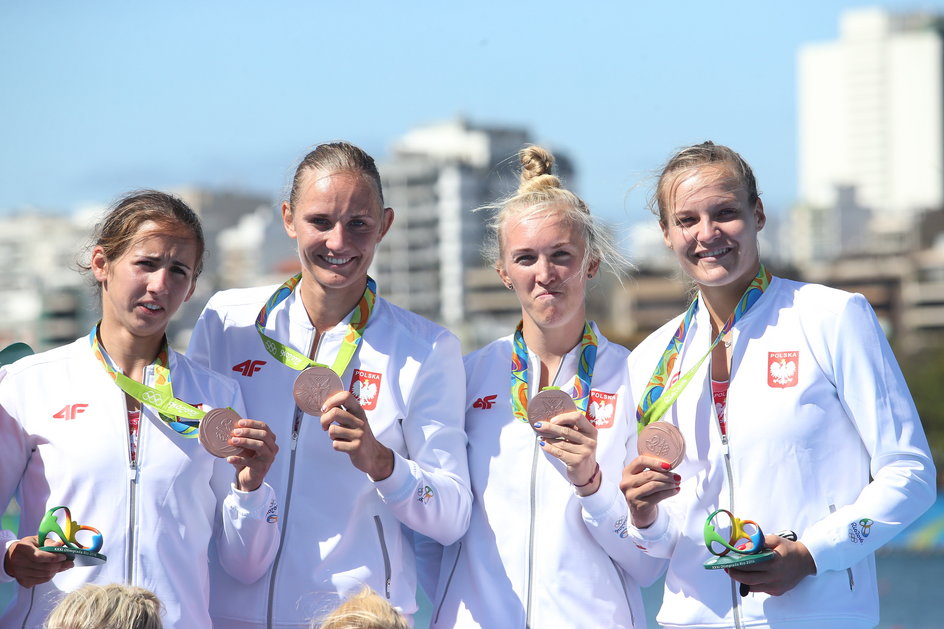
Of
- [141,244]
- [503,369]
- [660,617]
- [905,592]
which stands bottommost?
[905,592]

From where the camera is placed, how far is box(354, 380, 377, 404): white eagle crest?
16.2 ft

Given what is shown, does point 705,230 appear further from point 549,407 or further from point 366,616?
point 366,616

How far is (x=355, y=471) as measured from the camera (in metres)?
4.89

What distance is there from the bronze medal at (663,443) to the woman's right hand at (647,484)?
44 mm

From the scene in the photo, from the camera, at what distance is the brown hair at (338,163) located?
4.99m

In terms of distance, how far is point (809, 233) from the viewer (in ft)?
516

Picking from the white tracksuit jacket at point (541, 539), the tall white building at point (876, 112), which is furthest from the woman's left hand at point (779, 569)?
the tall white building at point (876, 112)

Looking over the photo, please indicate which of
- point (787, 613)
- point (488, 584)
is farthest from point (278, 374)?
point (787, 613)

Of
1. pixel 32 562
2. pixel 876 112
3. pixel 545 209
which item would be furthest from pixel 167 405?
pixel 876 112

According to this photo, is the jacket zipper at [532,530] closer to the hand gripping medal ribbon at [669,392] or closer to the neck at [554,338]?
the neck at [554,338]

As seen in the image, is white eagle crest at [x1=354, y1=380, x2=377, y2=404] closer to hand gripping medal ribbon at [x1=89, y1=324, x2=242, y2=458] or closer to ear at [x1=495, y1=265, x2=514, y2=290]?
hand gripping medal ribbon at [x1=89, y1=324, x2=242, y2=458]

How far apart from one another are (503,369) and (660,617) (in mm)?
1185

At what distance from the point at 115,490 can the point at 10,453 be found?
1.32 ft

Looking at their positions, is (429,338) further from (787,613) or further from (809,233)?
(809,233)
